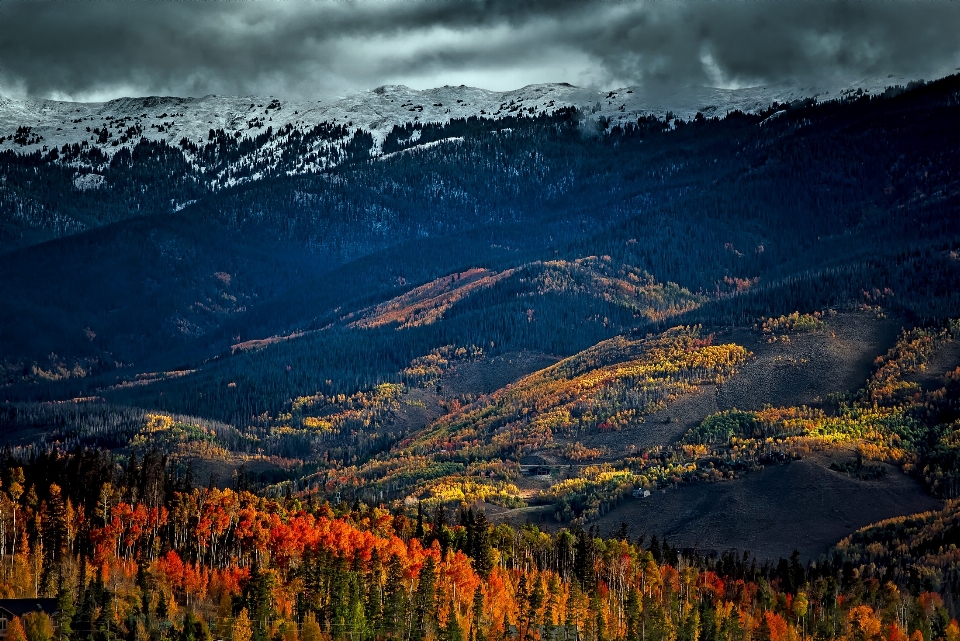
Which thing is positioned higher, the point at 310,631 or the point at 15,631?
the point at 15,631

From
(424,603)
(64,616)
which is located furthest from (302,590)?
(64,616)

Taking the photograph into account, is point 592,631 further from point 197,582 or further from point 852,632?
point 197,582

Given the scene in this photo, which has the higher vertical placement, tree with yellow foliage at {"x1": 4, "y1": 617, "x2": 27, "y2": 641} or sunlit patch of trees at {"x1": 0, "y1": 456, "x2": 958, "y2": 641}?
sunlit patch of trees at {"x1": 0, "y1": 456, "x2": 958, "y2": 641}

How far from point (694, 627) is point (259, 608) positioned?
49948 millimetres

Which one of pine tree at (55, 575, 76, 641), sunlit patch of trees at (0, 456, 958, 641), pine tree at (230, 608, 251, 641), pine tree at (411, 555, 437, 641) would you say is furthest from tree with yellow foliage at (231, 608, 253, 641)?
pine tree at (411, 555, 437, 641)

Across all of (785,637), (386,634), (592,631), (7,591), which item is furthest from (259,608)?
(785,637)

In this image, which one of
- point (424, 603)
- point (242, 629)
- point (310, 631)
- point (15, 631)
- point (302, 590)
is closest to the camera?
point (15, 631)

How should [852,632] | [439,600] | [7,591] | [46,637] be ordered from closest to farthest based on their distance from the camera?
1. [46,637]
2. [7,591]
3. [439,600]
4. [852,632]

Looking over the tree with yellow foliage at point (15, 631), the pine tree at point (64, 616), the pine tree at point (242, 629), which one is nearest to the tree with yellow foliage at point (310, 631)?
the pine tree at point (242, 629)

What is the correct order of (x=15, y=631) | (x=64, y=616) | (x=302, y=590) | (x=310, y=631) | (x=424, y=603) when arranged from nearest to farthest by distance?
(x=15, y=631), (x=64, y=616), (x=310, y=631), (x=424, y=603), (x=302, y=590)

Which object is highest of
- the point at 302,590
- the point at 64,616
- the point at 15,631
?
the point at 302,590

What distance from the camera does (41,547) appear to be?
18400 centimetres

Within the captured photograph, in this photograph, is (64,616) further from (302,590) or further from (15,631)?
(302,590)

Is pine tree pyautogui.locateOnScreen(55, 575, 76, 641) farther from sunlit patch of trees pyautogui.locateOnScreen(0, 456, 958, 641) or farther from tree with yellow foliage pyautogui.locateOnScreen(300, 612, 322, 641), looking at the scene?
tree with yellow foliage pyautogui.locateOnScreen(300, 612, 322, 641)
